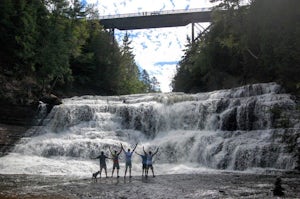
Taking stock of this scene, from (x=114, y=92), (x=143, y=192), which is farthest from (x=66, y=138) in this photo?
(x=114, y=92)

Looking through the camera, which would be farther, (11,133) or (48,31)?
(48,31)

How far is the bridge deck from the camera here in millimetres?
68500

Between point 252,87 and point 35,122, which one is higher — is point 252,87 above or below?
above

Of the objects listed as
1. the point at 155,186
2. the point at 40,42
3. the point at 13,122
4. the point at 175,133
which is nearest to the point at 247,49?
the point at 175,133

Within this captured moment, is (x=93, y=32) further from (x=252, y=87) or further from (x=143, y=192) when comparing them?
(x=143, y=192)

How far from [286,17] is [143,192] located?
1007 cm

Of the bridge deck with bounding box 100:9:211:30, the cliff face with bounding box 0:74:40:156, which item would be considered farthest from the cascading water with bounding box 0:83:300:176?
the bridge deck with bounding box 100:9:211:30

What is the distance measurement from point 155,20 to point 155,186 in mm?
53001

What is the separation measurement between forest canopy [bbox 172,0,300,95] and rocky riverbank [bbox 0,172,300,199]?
5.78 m

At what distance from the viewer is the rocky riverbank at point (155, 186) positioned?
1750cm

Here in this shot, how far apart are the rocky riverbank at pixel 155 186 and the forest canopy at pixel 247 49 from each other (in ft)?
19.0

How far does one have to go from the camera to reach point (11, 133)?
120 feet

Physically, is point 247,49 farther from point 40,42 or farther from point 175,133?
point 40,42

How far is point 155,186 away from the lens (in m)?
20.2
